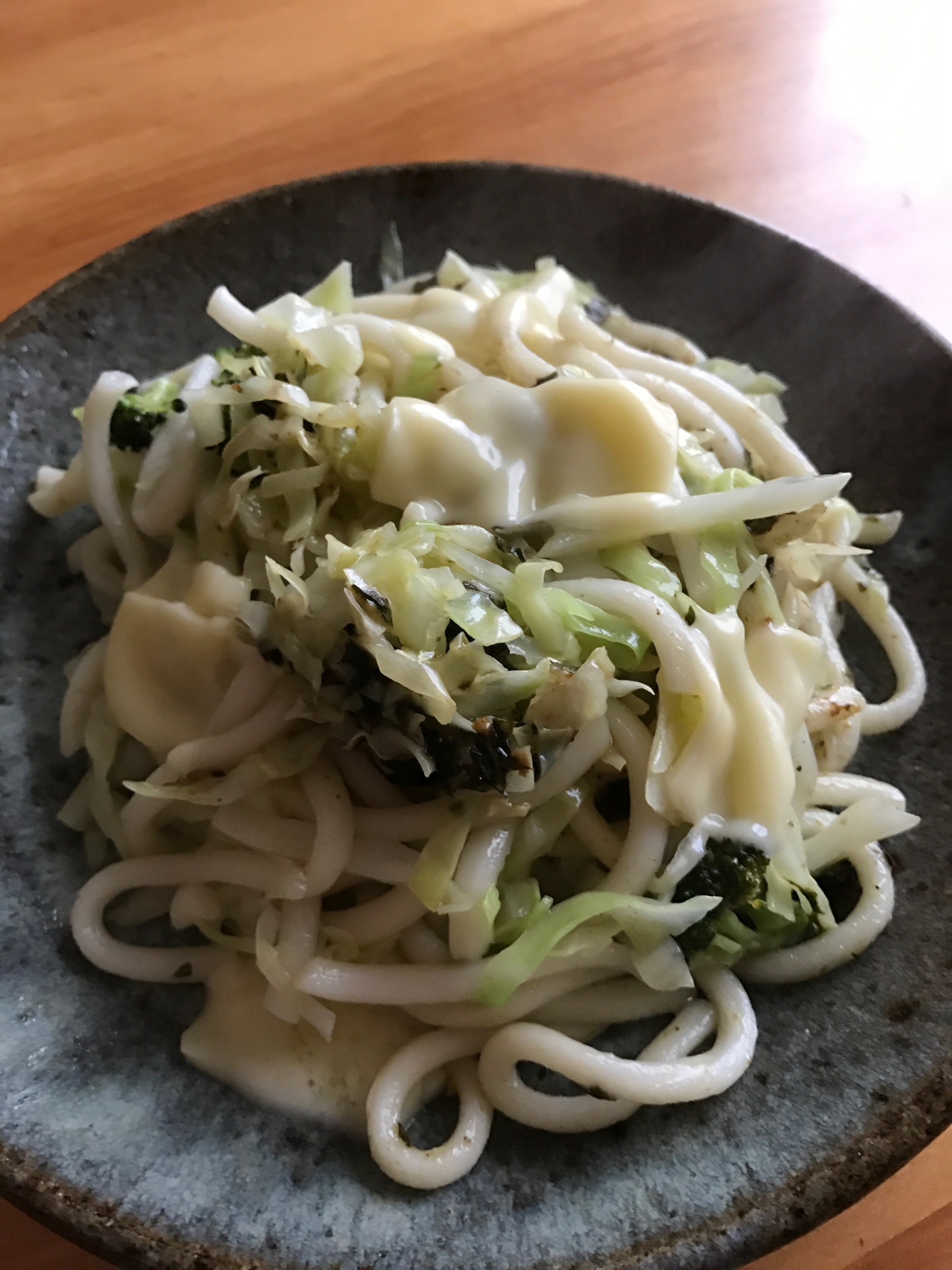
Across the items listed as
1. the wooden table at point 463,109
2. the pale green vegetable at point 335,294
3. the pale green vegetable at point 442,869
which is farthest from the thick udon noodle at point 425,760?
the wooden table at point 463,109

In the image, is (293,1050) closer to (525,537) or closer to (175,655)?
(175,655)

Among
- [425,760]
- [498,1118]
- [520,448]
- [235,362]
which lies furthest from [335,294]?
[498,1118]

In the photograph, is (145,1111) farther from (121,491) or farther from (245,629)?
(121,491)

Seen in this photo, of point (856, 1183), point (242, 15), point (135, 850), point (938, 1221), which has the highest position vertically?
point (242, 15)

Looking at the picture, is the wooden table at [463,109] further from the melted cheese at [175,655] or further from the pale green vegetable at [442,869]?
the pale green vegetable at [442,869]

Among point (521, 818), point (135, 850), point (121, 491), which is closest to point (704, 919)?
point (521, 818)
